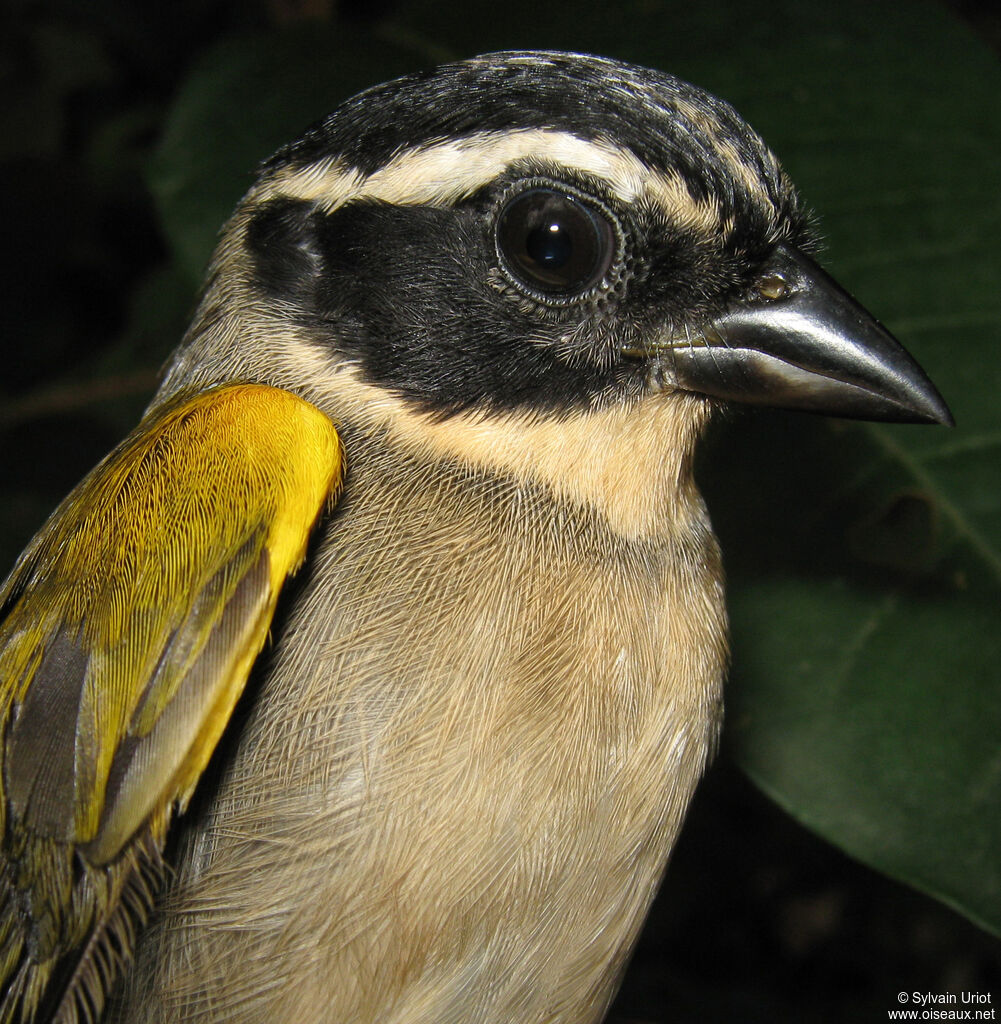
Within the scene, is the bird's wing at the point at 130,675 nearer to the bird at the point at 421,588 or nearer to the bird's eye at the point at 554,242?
the bird at the point at 421,588

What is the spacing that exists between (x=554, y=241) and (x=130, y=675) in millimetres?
700

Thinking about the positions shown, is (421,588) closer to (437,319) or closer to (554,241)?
(437,319)

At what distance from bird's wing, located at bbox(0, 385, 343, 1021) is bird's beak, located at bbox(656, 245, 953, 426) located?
48 cm

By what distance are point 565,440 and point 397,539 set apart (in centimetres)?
25

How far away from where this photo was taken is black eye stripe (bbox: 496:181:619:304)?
1214 millimetres

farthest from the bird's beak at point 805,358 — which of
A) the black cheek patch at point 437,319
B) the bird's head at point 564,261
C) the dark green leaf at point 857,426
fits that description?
the dark green leaf at point 857,426

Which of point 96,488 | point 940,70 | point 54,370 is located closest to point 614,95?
point 96,488

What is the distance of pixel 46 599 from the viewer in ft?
4.23

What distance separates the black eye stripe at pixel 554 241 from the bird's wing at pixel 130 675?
31 centimetres

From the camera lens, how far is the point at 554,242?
48.4 inches

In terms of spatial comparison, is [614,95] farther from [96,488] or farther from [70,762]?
[70,762]

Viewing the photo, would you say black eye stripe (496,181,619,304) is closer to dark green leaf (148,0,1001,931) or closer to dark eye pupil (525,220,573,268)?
dark eye pupil (525,220,573,268)

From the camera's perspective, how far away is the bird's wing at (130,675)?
3.76 ft

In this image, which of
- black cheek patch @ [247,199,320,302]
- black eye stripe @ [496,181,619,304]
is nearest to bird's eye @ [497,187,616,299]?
black eye stripe @ [496,181,619,304]
